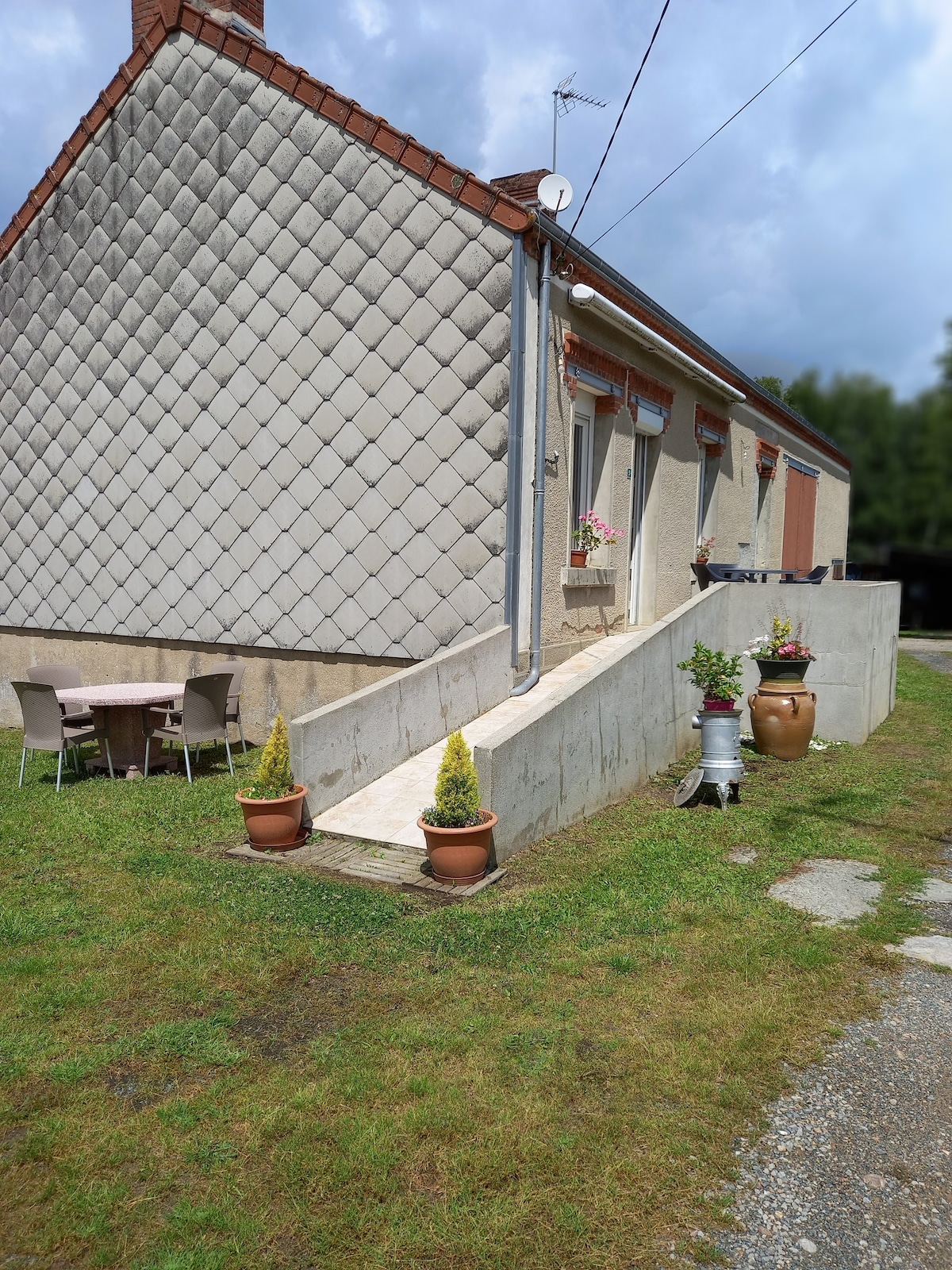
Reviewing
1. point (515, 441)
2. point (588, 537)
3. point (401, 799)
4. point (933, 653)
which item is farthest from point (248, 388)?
point (933, 653)

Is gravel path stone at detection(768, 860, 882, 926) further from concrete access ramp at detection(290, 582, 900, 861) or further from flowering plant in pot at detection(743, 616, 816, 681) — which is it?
flowering plant in pot at detection(743, 616, 816, 681)

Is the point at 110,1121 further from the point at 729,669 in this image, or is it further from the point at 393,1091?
the point at 729,669

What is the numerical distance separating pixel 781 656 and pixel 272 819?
500 cm

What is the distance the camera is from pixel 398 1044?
11.4 ft

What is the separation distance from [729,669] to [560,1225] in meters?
5.07

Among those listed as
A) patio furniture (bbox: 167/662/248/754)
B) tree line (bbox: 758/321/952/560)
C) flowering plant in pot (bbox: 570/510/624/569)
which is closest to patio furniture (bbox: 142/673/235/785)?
patio furniture (bbox: 167/662/248/754)

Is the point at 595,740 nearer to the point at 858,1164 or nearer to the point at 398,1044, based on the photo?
the point at 398,1044

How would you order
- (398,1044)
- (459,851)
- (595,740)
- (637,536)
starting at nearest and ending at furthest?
(398,1044), (459,851), (595,740), (637,536)

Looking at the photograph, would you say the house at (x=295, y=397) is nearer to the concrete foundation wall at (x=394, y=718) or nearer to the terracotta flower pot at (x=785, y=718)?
the concrete foundation wall at (x=394, y=718)

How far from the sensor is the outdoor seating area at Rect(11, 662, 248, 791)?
23.9 feet

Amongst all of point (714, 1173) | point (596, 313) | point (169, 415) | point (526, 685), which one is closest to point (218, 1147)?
point (714, 1173)

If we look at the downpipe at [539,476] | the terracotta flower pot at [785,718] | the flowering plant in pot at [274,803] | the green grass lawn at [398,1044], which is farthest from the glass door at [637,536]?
the flowering plant in pot at [274,803]

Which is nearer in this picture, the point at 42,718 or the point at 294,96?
the point at 42,718

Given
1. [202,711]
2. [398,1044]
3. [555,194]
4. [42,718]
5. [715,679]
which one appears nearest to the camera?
[398,1044]
